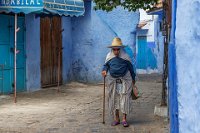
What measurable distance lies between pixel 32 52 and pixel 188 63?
11.0 m

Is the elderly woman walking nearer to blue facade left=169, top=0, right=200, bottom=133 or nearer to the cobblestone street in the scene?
the cobblestone street

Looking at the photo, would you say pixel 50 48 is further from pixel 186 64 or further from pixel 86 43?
pixel 186 64

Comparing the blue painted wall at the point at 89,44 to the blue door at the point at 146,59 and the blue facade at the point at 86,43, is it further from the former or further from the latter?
the blue door at the point at 146,59

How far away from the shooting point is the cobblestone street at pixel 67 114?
796cm

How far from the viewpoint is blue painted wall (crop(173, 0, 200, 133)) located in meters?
2.75

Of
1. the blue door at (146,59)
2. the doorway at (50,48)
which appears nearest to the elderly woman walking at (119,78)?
the doorway at (50,48)

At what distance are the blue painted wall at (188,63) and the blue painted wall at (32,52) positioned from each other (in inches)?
419

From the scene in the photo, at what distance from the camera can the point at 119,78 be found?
8258mm

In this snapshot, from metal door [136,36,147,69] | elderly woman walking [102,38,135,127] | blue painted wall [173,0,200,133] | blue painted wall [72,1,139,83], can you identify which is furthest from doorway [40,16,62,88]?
blue painted wall [173,0,200,133]

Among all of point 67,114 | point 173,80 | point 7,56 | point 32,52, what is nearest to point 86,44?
point 32,52

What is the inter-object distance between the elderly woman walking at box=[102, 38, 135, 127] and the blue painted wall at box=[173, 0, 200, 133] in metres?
5.34

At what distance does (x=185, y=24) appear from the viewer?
2781mm

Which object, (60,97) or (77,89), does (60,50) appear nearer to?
(77,89)

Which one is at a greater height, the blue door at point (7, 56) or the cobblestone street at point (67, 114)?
the blue door at point (7, 56)
